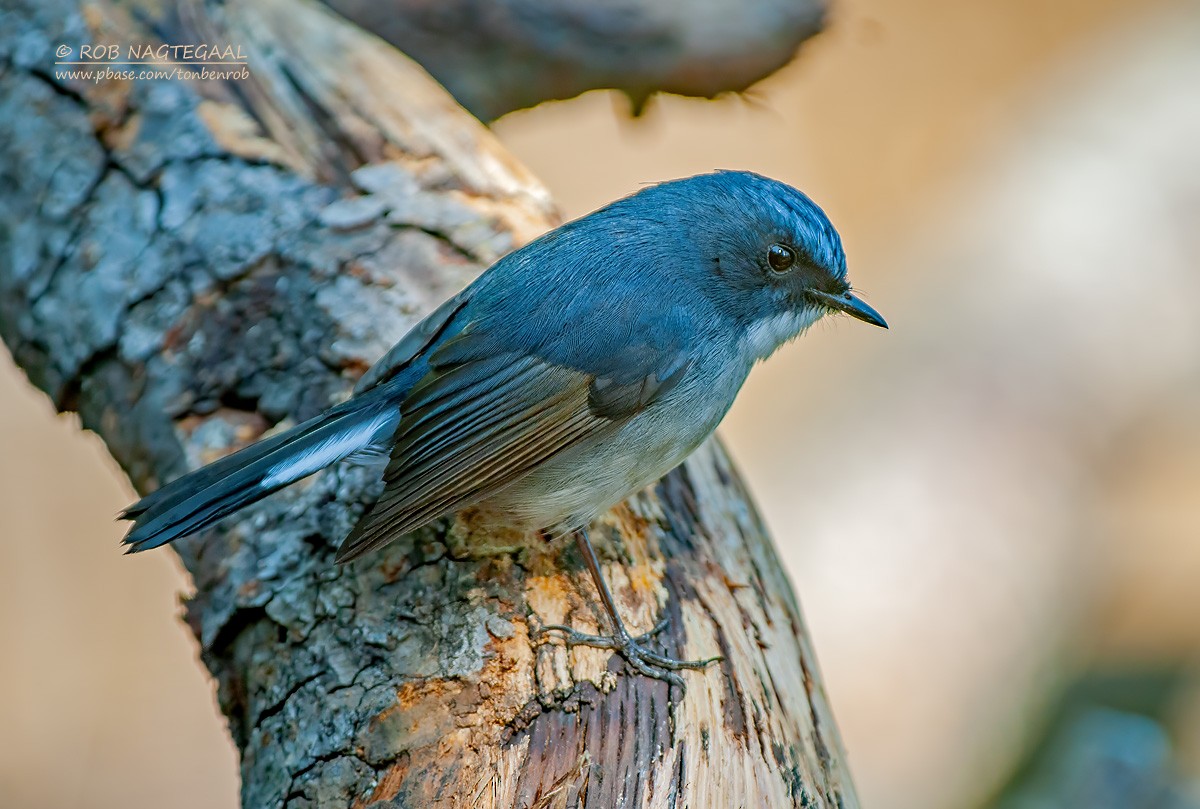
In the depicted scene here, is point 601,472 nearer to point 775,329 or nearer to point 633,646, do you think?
point 633,646

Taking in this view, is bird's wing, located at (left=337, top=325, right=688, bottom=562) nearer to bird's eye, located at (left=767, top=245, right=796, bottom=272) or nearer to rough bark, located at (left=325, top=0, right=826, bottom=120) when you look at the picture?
bird's eye, located at (left=767, top=245, right=796, bottom=272)

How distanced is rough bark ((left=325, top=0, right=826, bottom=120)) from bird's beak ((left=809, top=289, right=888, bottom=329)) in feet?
6.20

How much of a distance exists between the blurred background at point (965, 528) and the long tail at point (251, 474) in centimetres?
258

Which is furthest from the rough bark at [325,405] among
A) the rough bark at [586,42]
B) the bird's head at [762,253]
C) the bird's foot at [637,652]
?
the rough bark at [586,42]

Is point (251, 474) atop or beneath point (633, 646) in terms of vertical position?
atop

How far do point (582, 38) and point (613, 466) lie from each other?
7.62ft

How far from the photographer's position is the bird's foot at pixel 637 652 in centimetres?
228

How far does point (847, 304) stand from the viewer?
2844mm

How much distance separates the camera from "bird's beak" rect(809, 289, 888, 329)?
9.35 feet

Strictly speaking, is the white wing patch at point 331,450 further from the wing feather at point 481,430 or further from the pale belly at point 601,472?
the pale belly at point 601,472

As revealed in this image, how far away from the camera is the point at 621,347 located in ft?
8.57

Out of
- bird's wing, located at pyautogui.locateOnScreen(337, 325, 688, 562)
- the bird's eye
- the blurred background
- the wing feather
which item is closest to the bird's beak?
the bird's eye

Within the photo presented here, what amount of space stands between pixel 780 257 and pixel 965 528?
2887 millimetres

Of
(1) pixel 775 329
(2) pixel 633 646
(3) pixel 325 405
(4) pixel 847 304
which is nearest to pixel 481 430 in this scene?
(3) pixel 325 405
